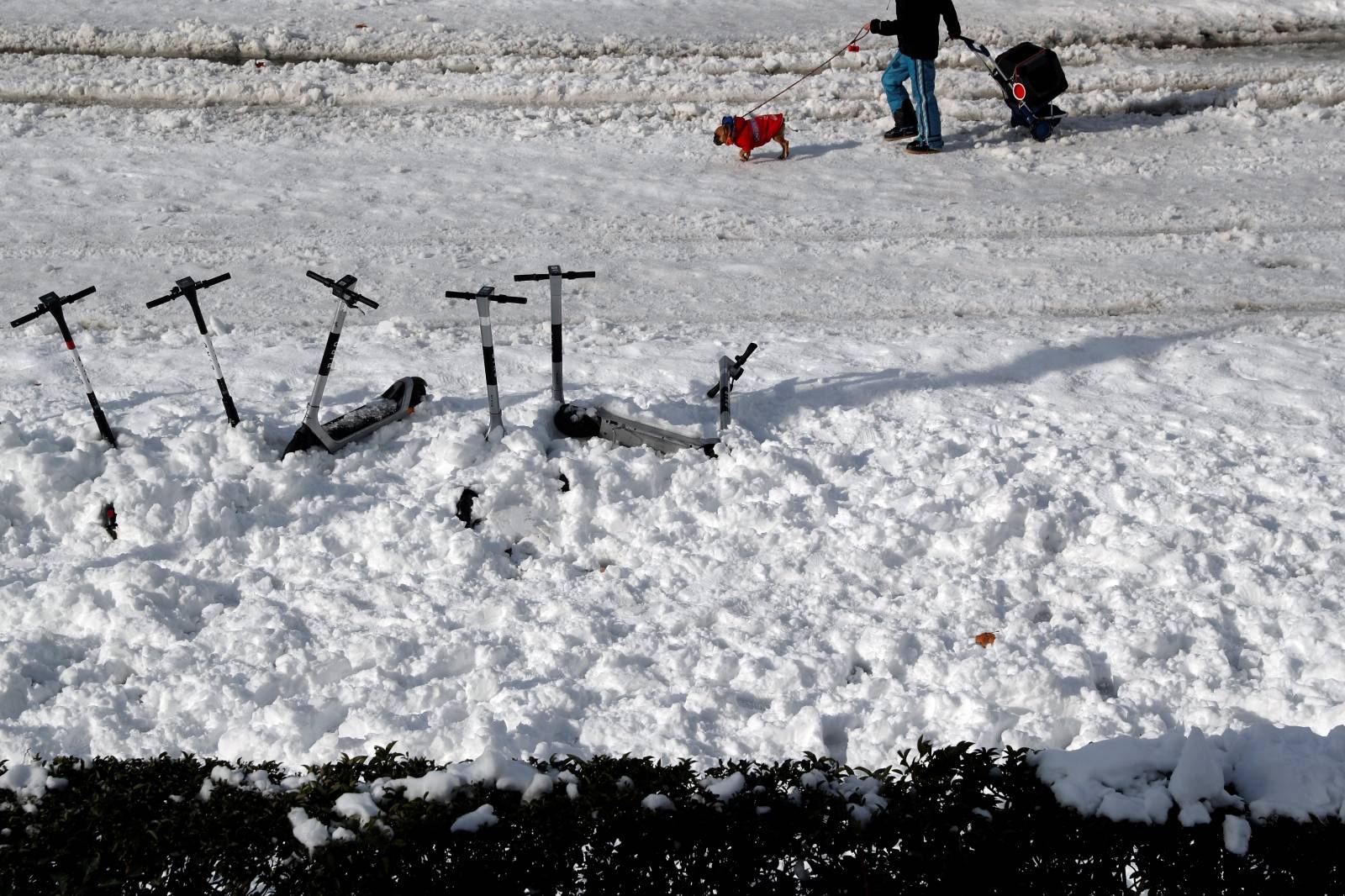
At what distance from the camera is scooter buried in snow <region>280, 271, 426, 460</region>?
6871mm

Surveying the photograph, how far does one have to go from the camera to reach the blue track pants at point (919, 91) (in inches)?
446

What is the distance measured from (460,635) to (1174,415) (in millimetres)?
4517

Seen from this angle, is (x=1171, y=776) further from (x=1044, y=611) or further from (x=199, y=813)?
(x=199, y=813)

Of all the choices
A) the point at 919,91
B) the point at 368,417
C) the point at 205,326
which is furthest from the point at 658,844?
the point at 919,91

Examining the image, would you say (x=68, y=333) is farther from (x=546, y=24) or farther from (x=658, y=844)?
(x=546, y=24)

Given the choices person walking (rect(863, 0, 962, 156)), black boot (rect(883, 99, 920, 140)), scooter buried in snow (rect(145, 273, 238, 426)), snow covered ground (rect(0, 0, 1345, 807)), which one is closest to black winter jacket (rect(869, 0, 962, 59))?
person walking (rect(863, 0, 962, 156))

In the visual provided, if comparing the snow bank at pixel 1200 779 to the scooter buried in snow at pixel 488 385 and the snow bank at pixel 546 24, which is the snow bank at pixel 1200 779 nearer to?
the scooter buried in snow at pixel 488 385

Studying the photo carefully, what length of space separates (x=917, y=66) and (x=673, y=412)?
557cm

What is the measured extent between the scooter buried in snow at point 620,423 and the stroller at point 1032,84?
18.9ft

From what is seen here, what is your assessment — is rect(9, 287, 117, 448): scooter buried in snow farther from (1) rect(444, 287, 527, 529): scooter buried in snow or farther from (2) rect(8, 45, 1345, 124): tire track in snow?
(2) rect(8, 45, 1345, 124): tire track in snow

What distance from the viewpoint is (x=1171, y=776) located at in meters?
3.99

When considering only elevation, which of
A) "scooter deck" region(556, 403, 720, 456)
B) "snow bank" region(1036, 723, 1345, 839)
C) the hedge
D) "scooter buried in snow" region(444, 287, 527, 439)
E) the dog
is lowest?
the hedge

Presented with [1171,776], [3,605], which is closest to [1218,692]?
[1171,776]

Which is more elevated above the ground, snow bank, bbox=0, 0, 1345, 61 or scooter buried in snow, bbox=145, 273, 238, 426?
snow bank, bbox=0, 0, 1345, 61
